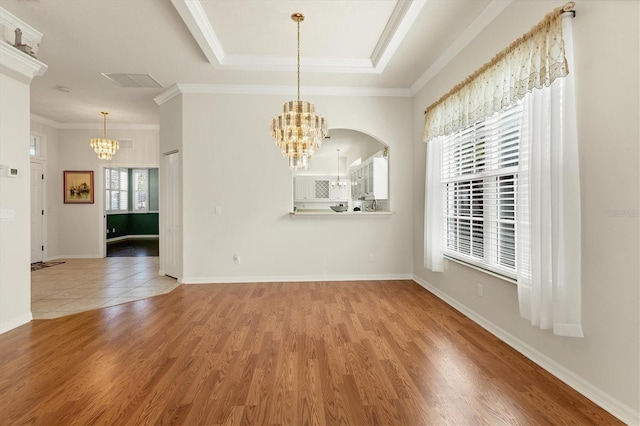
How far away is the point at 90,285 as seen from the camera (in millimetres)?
4574

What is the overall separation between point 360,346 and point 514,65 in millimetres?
2606

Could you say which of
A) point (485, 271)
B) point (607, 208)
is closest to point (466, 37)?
point (607, 208)

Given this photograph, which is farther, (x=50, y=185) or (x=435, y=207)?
(x=50, y=185)

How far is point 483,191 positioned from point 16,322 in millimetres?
4877

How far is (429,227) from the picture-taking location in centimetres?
388

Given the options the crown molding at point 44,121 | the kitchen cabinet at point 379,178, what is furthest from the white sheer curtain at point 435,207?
the crown molding at point 44,121

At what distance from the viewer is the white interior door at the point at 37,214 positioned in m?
6.25

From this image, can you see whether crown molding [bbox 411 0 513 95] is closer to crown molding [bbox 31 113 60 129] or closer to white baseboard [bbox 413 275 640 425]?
white baseboard [bbox 413 275 640 425]

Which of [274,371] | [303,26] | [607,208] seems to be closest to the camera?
[607,208]

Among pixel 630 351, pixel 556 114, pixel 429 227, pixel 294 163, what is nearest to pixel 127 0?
pixel 294 163

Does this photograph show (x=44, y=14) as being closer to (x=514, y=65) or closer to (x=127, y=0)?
(x=127, y=0)

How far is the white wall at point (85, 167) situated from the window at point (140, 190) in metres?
4.47

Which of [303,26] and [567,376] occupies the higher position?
[303,26]

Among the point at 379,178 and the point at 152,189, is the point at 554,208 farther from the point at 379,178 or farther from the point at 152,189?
the point at 152,189
